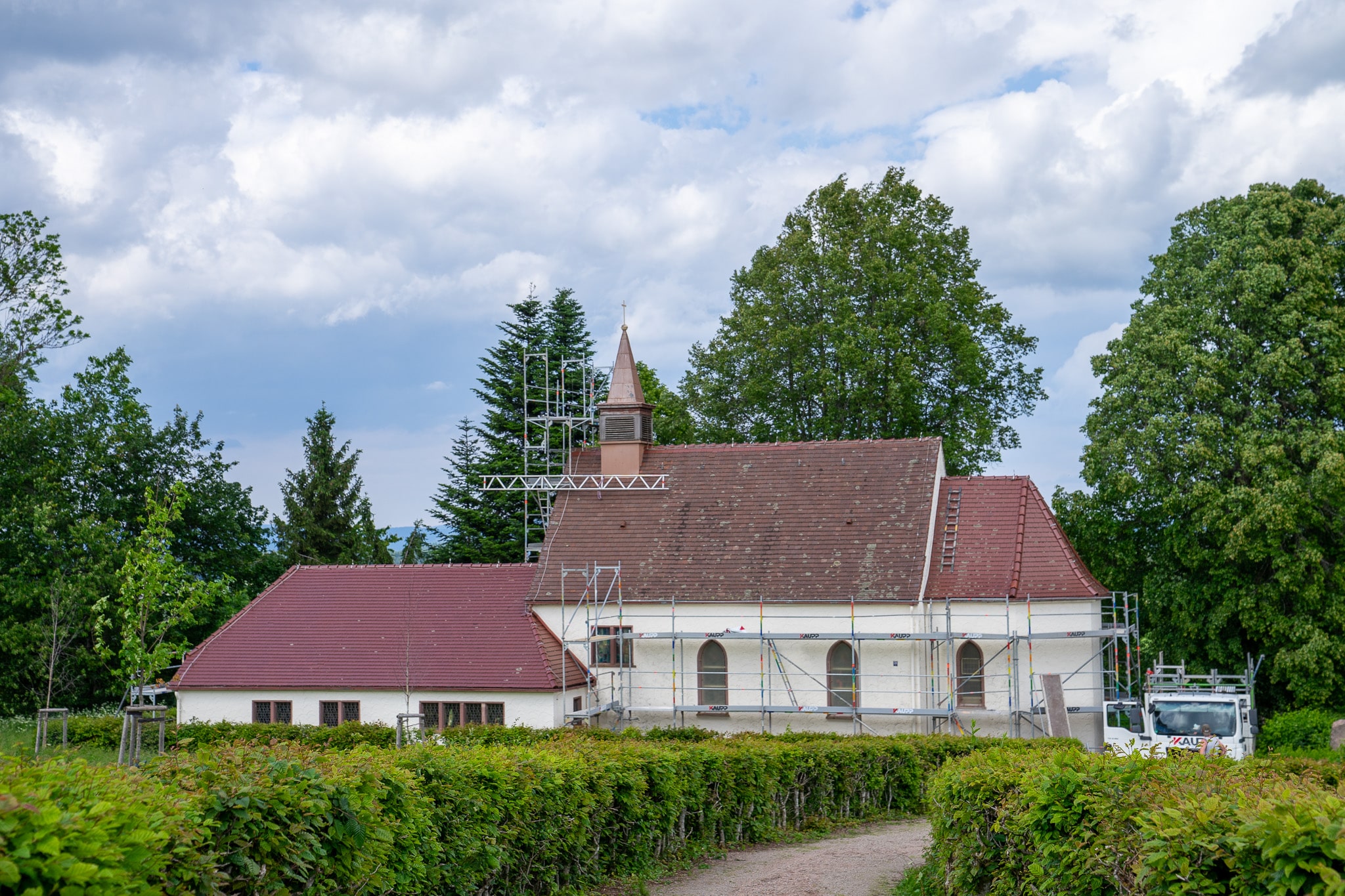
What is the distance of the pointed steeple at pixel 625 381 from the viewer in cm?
3559

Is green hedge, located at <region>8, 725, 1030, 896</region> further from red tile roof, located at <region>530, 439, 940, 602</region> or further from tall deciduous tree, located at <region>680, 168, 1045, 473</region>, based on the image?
tall deciduous tree, located at <region>680, 168, 1045, 473</region>

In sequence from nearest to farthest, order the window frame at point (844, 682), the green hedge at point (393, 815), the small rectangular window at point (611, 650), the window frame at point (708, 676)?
1. the green hedge at point (393, 815)
2. the window frame at point (844, 682)
3. the window frame at point (708, 676)
4. the small rectangular window at point (611, 650)

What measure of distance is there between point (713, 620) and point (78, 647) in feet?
66.2

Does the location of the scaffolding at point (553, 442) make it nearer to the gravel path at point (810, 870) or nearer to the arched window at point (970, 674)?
the arched window at point (970, 674)

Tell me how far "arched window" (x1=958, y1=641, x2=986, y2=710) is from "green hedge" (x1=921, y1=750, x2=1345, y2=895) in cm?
1685

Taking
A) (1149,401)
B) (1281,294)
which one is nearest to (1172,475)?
(1149,401)

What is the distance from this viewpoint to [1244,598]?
104ft

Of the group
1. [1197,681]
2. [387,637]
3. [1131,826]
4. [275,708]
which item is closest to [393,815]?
[1131,826]

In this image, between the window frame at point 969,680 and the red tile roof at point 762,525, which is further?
the red tile roof at point 762,525

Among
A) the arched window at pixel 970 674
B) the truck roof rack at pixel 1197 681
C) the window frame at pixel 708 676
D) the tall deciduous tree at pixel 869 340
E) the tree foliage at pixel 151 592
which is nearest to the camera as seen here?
the tree foliage at pixel 151 592

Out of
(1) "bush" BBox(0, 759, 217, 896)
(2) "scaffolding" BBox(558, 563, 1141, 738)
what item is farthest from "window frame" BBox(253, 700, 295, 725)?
(1) "bush" BBox(0, 759, 217, 896)

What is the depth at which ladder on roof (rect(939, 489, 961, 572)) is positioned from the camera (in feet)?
103

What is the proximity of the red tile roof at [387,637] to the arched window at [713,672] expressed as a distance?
3.27 m

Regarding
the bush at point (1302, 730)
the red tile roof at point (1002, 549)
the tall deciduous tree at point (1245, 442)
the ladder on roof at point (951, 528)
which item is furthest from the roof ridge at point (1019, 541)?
the bush at point (1302, 730)
